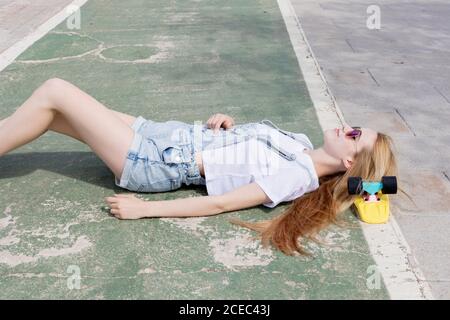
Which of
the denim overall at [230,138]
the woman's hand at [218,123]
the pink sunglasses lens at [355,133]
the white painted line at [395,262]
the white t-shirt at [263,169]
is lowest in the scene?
the white painted line at [395,262]

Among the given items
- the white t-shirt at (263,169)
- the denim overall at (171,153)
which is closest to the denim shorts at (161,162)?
the denim overall at (171,153)

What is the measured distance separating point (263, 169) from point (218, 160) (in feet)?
0.85

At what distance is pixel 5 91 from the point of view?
17.8ft

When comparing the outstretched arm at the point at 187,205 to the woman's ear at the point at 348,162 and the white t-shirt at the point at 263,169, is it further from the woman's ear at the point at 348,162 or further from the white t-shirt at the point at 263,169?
the woman's ear at the point at 348,162

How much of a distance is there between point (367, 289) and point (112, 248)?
4.00 feet

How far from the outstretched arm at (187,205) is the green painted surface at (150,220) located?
0.16 feet

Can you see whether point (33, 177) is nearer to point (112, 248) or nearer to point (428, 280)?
point (112, 248)

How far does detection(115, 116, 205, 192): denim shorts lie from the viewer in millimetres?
3285

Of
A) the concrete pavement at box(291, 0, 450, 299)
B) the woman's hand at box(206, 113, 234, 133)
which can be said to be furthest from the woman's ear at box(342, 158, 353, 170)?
the woman's hand at box(206, 113, 234, 133)

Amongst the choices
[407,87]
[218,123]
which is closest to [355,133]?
[218,123]

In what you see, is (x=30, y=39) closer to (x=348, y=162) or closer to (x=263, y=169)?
(x=263, y=169)

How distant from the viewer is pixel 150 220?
3.16m

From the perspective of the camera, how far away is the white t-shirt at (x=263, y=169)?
125 inches

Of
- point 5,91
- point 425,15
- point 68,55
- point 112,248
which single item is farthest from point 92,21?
point 112,248
